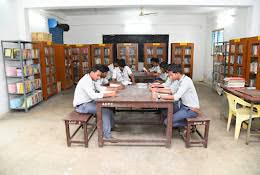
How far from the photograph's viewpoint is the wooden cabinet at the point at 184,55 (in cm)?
874

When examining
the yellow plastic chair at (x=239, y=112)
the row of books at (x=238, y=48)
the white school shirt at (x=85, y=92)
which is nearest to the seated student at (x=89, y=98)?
the white school shirt at (x=85, y=92)

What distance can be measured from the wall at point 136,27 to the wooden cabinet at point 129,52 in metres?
1.16

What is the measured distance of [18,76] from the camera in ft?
18.2

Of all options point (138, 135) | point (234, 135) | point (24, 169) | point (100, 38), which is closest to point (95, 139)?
point (138, 135)

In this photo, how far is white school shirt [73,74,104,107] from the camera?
11.3 feet

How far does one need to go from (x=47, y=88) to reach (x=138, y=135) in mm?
4360

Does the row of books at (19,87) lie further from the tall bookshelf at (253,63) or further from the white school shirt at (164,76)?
the tall bookshelf at (253,63)

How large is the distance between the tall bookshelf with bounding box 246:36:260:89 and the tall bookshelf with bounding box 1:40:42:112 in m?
6.01

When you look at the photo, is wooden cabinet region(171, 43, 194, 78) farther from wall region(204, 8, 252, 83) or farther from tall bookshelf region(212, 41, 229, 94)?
wall region(204, 8, 252, 83)

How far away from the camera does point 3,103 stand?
5.41 meters

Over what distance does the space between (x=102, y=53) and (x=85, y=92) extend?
20.0 ft

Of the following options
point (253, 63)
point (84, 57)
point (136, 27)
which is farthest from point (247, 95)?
point (84, 57)

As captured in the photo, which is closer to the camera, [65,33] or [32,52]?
[32,52]

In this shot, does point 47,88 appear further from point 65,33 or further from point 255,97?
point 255,97
